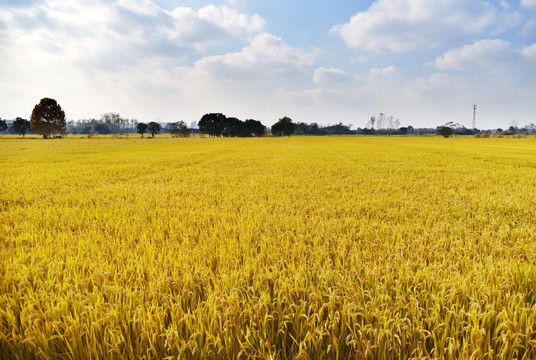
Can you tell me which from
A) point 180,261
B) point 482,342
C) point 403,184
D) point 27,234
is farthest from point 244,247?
point 403,184

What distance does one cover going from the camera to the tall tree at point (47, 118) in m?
97.6

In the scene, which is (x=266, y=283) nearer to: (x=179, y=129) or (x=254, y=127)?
(x=179, y=129)

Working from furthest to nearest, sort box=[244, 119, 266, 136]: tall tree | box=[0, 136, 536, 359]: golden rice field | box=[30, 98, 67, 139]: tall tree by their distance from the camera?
1. box=[244, 119, 266, 136]: tall tree
2. box=[30, 98, 67, 139]: tall tree
3. box=[0, 136, 536, 359]: golden rice field

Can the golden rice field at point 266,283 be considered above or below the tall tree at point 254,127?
below

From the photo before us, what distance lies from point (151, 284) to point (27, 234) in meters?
2.90

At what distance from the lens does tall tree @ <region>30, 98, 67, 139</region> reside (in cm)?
9762

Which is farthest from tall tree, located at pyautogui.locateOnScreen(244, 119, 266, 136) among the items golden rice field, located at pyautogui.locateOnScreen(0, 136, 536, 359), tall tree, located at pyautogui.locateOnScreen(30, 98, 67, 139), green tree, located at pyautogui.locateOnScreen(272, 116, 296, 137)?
golden rice field, located at pyautogui.locateOnScreen(0, 136, 536, 359)

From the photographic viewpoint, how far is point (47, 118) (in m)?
99.4

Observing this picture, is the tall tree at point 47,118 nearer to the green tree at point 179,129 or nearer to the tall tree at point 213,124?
the green tree at point 179,129

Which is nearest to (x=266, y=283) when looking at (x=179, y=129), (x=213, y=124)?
(x=213, y=124)

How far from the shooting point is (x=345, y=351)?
1844 mm

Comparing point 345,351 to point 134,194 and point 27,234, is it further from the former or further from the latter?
point 134,194

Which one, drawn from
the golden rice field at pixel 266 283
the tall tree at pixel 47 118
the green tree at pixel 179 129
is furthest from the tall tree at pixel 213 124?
the golden rice field at pixel 266 283

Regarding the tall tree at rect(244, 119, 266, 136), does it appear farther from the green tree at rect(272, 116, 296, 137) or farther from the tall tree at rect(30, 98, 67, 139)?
the tall tree at rect(30, 98, 67, 139)
